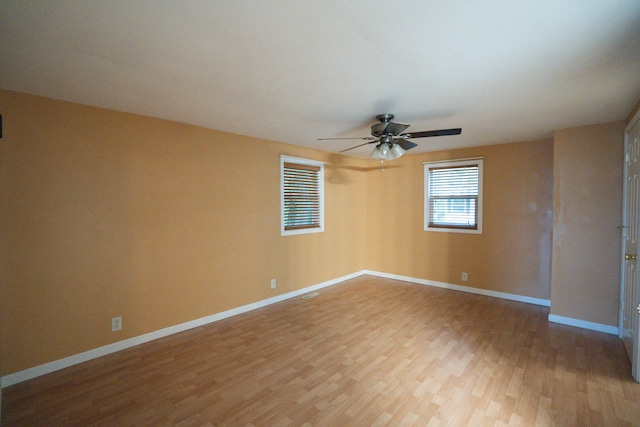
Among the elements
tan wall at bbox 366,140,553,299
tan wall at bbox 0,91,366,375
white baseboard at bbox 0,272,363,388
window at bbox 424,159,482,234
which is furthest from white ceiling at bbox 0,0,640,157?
white baseboard at bbox 0,272,363,388

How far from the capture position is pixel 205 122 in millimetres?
3279

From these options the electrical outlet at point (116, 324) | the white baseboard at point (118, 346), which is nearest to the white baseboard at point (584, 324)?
the white baseboard at point (118, 346)

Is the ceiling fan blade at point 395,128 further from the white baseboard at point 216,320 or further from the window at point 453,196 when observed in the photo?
the white baseboard at point 216,320

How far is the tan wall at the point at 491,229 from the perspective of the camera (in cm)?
412

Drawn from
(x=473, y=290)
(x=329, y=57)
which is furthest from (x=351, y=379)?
(x=473, y=290)

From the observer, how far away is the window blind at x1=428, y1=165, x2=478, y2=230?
4.73m

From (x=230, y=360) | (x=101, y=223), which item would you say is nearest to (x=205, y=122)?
(x=101, y=223)

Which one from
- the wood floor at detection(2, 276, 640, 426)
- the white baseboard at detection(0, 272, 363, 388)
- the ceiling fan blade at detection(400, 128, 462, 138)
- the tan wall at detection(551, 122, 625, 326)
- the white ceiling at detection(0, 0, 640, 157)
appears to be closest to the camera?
the white ceiling at detection(0, 0, 640, 157)

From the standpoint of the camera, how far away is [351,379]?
2.37 m

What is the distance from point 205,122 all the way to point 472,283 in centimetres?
473

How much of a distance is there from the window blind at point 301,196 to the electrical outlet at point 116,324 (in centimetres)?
236

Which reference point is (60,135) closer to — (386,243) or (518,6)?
(518,6)

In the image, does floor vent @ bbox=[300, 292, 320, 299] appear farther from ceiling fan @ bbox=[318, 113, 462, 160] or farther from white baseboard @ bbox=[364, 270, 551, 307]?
ceiling fan @ bbox=[318, 113, 462, 160]

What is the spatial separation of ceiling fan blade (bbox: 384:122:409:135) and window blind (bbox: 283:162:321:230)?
2.04m
